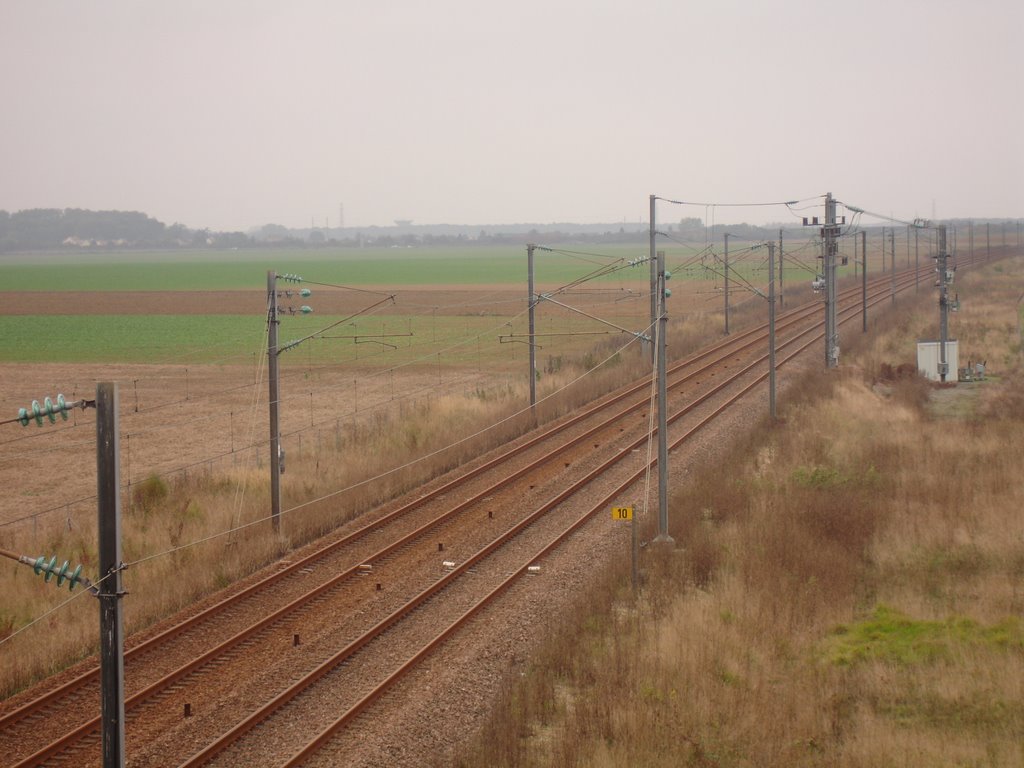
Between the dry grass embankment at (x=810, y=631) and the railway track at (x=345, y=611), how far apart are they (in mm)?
2300

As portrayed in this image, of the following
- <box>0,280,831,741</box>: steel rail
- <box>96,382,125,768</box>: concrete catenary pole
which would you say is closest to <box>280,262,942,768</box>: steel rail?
<box>96,382,125,768</box>: concrete catenary pole

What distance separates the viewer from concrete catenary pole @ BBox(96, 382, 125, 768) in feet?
28.7

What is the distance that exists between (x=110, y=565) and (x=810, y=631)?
9634 millimetres

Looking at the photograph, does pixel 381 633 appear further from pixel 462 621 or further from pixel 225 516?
pixel 225 516

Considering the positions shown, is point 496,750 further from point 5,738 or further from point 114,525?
point 5,738

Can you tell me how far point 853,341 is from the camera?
50.2 meters

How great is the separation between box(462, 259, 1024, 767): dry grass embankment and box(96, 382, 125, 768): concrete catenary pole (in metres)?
3.86

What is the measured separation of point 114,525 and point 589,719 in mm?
5745

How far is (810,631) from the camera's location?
14.7 meters

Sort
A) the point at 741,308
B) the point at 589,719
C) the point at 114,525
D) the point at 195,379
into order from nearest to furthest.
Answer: the point at 114,525 → the point at 589,719 → the point at 195,379 → the point at 741,308

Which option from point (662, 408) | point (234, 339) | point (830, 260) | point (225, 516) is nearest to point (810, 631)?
point (662, 408)

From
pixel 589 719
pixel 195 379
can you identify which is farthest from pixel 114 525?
pixel 195 379

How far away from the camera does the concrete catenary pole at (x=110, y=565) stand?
8750mm

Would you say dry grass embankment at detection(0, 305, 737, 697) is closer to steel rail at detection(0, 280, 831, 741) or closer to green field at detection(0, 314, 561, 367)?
steel rail at detection(0, 280, 831, 741)
